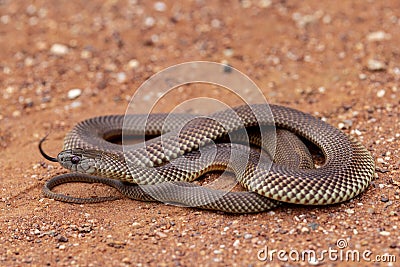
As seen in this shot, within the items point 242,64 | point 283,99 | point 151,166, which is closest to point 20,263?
point 151,166

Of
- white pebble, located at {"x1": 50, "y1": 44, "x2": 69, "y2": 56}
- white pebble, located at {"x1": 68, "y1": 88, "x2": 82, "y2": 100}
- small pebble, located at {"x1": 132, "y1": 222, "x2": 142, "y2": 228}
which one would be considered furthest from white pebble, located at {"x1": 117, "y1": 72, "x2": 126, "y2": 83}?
small pebble, located at {"x1": 132, "y1": 222, "x2": 142, "y2": 228}

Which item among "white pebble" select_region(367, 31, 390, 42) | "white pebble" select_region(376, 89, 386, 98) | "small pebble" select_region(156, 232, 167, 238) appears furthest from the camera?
"white pebble" select_region(367, 31, 390, 42)

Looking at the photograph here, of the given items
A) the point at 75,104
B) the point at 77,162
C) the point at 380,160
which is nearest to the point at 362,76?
the point at 380,160

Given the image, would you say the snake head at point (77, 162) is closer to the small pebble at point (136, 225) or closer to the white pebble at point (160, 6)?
the small pebble at point (136, 225)

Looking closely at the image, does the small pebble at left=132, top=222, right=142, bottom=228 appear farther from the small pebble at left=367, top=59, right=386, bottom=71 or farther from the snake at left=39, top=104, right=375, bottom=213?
the small pebble at left=367, top=59, right=386, bottom=71

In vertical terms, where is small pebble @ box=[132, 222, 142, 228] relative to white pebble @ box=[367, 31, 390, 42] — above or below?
below
